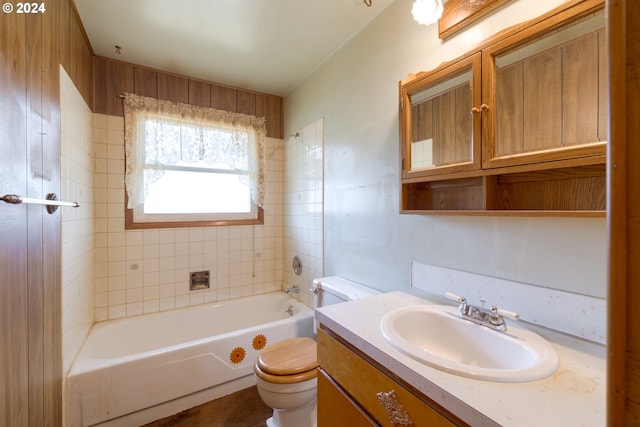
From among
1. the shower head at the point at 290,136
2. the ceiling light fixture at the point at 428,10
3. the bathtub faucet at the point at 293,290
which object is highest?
the ceiling light fixture at the point at 428,10

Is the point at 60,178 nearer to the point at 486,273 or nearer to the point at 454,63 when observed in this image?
the point at 454,63

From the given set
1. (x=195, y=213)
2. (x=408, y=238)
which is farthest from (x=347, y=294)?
(x=195, y=213)

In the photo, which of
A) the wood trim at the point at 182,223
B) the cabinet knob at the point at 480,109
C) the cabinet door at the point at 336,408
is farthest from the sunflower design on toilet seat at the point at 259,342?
the cabinet knob at the point at 480,109

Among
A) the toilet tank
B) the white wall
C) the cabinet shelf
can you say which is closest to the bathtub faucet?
the white wall

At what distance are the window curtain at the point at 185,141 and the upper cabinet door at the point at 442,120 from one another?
5.64ft

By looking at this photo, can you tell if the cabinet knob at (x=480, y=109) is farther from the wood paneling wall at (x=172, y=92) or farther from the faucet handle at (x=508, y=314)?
the wood paneling wall at (x=172, y=92)

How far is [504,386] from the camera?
636 mm

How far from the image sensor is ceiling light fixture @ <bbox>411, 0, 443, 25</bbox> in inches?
45.9

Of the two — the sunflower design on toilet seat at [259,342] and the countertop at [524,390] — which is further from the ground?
the countertop at [524,390]

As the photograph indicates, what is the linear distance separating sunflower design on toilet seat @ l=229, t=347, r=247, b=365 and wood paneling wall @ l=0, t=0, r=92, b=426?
86cm

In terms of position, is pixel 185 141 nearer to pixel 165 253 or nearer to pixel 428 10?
pixel 165 253

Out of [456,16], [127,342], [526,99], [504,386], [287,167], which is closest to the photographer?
[504,386]

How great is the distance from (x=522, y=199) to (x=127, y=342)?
2.70 metres

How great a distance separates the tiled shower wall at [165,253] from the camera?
6.86 ft
